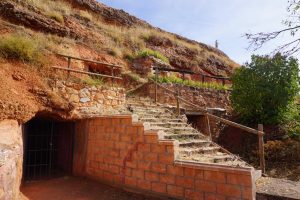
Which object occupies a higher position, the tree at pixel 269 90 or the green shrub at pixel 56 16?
the green shrub at pixel 56 16

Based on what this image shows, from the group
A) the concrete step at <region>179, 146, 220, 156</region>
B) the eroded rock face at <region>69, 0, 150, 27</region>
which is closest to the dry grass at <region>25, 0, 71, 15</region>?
the eroded rock face at <region>69, 0, 150, 27</region>

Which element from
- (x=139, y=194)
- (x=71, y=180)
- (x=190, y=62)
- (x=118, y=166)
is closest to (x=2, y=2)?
(x=71, y=180)

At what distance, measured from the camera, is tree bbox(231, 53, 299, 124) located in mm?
12258

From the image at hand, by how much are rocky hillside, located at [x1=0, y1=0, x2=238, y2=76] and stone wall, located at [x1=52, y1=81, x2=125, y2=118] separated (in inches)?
103

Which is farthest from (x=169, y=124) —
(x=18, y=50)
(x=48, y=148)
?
(x=18, y=50)

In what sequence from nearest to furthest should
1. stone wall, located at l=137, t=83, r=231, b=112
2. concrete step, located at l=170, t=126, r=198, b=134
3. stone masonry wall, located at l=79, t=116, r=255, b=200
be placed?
stone masonry wall, located at l=79, t=116, r=255, b=200, concrete step, located at l=170, t=126, r=198, b=134, stone wall, located at l=137, t=83, r=231, b=112

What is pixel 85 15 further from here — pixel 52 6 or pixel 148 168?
pixel 148 168

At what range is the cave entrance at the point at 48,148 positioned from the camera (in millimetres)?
8797

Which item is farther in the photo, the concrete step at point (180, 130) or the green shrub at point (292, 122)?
the green shrub at point (292, 122)

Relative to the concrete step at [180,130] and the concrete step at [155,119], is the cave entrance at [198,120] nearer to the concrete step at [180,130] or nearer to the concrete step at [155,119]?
the concrete step at [155,119]

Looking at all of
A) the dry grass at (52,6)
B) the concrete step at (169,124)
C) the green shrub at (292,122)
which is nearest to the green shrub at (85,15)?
the dry grass at (52,6)

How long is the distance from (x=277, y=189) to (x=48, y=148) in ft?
23.8

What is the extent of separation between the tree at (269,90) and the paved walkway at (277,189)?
21.7ft

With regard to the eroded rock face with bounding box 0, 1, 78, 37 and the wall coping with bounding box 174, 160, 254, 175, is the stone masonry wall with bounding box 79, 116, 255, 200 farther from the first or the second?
the eroded rock face with bounding box 0, 1, 78, 37
